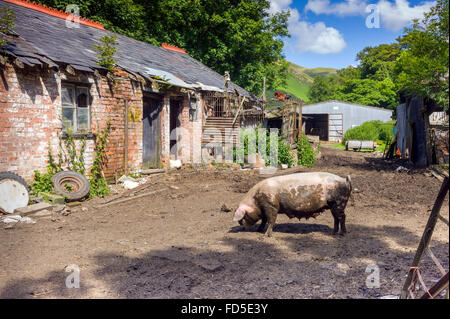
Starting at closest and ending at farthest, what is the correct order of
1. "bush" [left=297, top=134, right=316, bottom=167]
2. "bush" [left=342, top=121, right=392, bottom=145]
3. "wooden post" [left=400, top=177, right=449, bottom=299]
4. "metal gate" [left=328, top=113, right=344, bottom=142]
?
"wooden post" [left=400, top=177, right=449, bottom=299], "bush" [left=297, top=134, right=316, bottom=167], "bush" [left=342, top=121, right=392, bottom=145], "metal gate" [left=328, top=113, right=344, bottom=142]

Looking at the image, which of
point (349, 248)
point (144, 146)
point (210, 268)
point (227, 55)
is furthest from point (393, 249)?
point (227, 55)

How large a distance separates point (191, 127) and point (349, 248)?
9.94 m

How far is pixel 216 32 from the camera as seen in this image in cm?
2623

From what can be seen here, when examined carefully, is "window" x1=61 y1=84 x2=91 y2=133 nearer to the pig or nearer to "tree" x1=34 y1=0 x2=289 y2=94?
the pig

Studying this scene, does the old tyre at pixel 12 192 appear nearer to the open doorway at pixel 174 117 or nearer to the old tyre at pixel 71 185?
the old tyre at pixel 71 185

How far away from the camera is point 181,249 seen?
5.37m

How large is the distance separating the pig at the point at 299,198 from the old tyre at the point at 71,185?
4641 millimetres

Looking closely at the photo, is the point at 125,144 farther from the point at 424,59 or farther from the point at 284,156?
the point at 424,59

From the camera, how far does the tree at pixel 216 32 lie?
2431 cm

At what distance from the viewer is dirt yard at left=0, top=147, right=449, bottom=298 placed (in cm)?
396

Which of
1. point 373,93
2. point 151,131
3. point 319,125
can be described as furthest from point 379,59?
point 151,131

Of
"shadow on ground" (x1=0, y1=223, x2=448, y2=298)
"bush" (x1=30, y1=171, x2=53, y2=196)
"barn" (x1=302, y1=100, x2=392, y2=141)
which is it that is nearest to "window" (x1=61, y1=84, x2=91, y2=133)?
"bush" (x1=30, y1=171, x2=53, y2=196)

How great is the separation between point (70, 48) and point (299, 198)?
842cm

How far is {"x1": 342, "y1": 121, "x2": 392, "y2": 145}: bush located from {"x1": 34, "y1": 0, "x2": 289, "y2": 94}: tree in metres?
10.4
